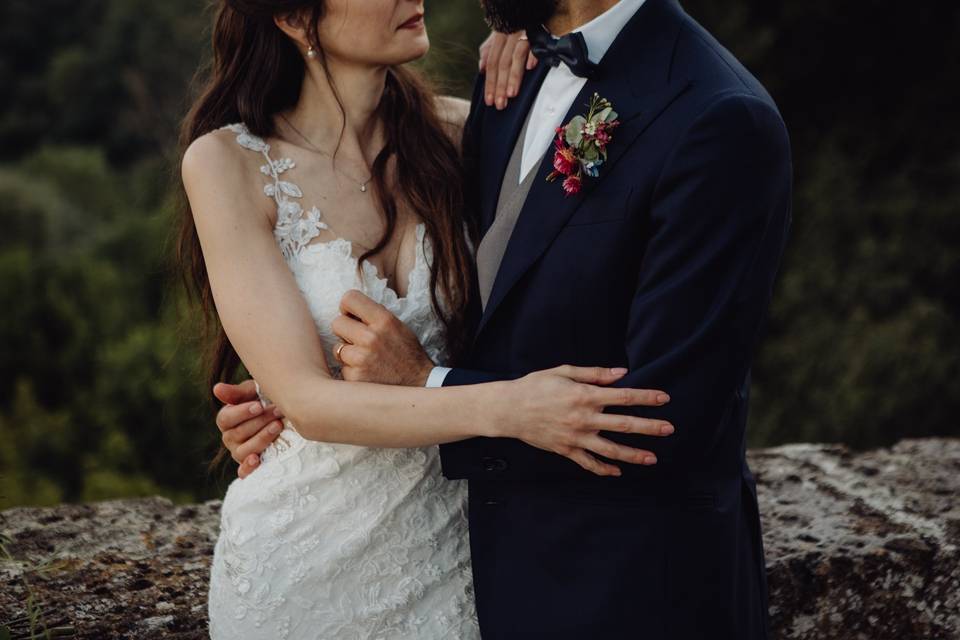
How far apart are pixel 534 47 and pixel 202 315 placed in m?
1.29

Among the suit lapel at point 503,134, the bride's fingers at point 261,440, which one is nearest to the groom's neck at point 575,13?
the suit lapel at point 503,134

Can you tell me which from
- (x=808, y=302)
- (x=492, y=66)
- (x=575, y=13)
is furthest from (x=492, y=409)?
(x=808, y=302)

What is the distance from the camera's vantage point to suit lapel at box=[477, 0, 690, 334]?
2207 millimetres

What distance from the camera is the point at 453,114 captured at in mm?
3113

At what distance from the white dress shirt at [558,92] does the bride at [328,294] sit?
287 millimetres

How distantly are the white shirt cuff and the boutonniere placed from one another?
0.49 meters

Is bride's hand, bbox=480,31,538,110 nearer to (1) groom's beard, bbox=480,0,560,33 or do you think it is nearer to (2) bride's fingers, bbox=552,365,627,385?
(1) groom's beard, bbox=480,0,560,33

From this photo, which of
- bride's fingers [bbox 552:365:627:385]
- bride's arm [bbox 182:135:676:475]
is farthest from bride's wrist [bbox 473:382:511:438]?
bride's fingers [bbox 552:365:627:385]

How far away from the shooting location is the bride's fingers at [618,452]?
208 centimetres

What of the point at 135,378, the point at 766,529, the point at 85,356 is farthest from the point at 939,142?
the point at 85,356

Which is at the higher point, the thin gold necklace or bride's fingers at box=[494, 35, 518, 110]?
Answer: bride's fingers at box=[494, 35, 518, 110]

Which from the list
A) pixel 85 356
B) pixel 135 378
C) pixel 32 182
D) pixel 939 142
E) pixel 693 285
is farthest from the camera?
pixel 32 182

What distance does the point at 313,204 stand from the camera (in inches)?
106

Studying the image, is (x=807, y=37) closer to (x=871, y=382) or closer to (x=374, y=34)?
(x=871, y=382)
